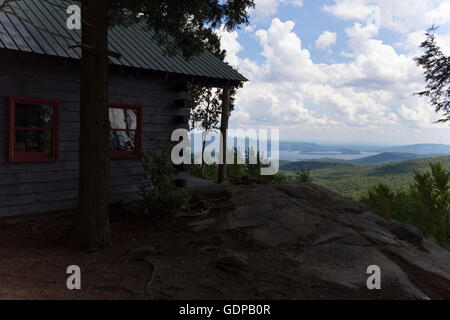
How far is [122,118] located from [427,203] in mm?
11521

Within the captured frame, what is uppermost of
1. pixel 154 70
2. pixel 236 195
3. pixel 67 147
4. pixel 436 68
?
pixel 436 68

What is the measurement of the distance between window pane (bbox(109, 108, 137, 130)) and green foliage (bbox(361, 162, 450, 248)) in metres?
8.41

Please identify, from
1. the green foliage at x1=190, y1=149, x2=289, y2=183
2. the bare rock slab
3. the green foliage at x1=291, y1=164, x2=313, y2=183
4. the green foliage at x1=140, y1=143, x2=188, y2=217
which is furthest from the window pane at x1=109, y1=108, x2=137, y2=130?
the green foliage at x1=291, y1=164, x2=313, y2=183

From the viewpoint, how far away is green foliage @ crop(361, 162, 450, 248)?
45.0 feet

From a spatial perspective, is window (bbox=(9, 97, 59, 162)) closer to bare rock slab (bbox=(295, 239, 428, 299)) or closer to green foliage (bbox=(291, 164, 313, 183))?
bare rock slab (bbox=(295, 239, 428, 299))

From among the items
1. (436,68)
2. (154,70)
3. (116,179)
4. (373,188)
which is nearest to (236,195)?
(116,179)

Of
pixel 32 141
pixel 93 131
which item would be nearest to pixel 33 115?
pixel 32 141

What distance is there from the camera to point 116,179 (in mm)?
10055

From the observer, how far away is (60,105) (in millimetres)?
9023

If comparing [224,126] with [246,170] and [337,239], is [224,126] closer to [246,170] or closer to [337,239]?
[246,170]

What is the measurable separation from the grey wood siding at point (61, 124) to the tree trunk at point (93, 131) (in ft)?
7.00

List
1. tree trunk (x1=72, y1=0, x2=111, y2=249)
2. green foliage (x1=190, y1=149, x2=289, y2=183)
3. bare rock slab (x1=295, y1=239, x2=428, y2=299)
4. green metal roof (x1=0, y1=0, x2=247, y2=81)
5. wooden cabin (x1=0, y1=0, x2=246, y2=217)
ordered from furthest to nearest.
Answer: green foliage (x1=190, y1=149, x2=289, y2=183) < wooden cabin (x1=0, y1=0, x2=246, y2=217) < green metal roof (x1=0, y1=0, x2=247, y2=81) < tree trunk (x1=72, y1=0, x2=111, y2=249) < bare rock slab (x1=295, y1=239, x2=428, y2=299)
